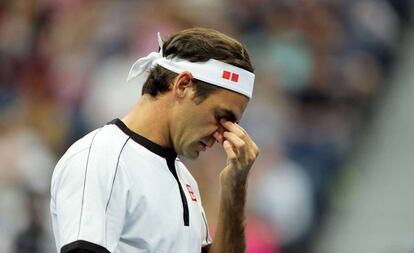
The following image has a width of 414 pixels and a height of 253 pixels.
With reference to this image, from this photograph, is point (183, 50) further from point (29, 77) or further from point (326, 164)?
point (29, 77)

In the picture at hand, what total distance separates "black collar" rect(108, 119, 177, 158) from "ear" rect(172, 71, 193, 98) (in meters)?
0.20

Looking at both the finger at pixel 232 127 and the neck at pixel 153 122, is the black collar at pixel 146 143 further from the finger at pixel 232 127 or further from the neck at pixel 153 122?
the finger at pixel 232 127

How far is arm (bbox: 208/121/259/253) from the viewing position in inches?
186

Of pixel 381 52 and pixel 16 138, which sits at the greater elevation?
pixel 381 52

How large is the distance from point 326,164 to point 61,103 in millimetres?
2515

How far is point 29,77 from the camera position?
39.2ft

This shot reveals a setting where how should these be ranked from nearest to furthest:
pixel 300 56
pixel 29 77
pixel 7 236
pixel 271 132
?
pixel 7 236 < pixel 271 132 < pixel 300 56 < pixel 29 77

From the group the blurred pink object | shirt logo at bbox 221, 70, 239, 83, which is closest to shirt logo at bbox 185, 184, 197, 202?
shirt logo at bbox 221, 70, 239, 83

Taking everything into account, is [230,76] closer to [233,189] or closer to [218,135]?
[218,135]

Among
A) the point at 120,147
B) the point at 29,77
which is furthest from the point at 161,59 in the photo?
the point at 29,77

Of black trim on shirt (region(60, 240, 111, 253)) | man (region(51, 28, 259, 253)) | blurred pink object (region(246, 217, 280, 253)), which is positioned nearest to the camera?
black trim on shirt (region(60, 240, 111, 253))

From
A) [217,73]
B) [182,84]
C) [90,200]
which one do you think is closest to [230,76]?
[217,73]

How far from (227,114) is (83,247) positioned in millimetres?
773

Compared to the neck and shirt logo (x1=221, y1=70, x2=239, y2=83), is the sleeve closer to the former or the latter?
the neck
